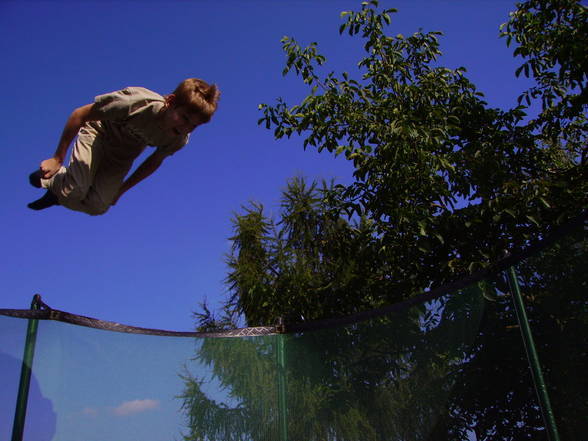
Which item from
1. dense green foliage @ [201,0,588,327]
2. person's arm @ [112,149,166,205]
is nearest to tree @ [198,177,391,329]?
dense green foliage @ [201,0,588,327]

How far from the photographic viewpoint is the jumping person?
5.56 ft

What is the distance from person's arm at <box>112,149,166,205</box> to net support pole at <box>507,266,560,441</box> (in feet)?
4.94

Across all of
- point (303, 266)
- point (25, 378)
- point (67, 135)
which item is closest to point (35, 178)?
point (67, 135)

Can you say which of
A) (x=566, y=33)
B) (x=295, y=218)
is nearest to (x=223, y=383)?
(x=566, y=33)

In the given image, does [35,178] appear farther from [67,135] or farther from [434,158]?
[434,158]

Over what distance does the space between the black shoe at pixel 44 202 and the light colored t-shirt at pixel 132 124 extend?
0.85 ft

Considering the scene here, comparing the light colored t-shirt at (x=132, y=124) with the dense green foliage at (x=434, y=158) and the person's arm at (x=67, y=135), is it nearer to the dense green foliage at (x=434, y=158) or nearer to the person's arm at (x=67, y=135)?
the person's arm at (x=67, y=135)

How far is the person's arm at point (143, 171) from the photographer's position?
1950mm

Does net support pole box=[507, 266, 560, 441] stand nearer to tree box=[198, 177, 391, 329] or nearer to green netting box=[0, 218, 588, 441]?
green netting box=[0, 218, 588, 441]

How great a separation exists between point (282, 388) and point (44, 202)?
159 cm

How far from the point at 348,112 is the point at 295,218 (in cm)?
390

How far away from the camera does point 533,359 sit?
1966mm

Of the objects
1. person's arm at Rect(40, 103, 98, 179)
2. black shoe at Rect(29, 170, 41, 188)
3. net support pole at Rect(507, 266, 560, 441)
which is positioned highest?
person's arm at Rect(40, 103, 98, 179)

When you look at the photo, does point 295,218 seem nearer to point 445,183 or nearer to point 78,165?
point 445,183
